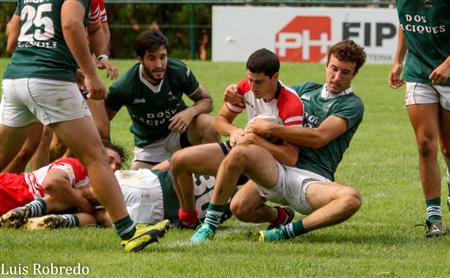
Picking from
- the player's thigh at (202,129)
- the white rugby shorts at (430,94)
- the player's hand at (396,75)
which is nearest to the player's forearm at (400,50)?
the player's hand at (396,75)

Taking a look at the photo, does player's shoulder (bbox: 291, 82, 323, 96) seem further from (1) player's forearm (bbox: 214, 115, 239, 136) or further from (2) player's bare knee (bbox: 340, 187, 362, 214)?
(2) player's bare knee (bbox: 340, 187, 362, 214)

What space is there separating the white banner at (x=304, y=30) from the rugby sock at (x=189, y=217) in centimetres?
1557

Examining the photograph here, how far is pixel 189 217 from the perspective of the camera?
8.80 meters

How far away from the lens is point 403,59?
909cm

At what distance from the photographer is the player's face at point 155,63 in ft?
30.9

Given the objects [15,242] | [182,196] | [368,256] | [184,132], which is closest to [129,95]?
→ [184,132]

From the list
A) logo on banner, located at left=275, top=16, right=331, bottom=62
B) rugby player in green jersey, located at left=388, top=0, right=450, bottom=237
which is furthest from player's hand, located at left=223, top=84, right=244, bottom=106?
logo on banner, located at left=275, top=16, right=331, bottom=62

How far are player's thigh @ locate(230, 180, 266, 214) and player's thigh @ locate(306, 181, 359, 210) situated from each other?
445 mm

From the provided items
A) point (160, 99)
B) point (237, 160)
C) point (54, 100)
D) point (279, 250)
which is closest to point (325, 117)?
point (237, 160)

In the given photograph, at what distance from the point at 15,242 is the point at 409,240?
2.51 meters

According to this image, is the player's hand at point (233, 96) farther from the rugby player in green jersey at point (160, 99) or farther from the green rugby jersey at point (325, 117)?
the rugby player in green jersey at point (160, 99)

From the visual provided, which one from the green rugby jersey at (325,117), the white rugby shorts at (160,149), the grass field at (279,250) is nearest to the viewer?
the grass field at (279,250)

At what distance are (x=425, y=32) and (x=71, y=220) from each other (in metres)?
2.70

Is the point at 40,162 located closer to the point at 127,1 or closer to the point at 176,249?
the point at 176,249
